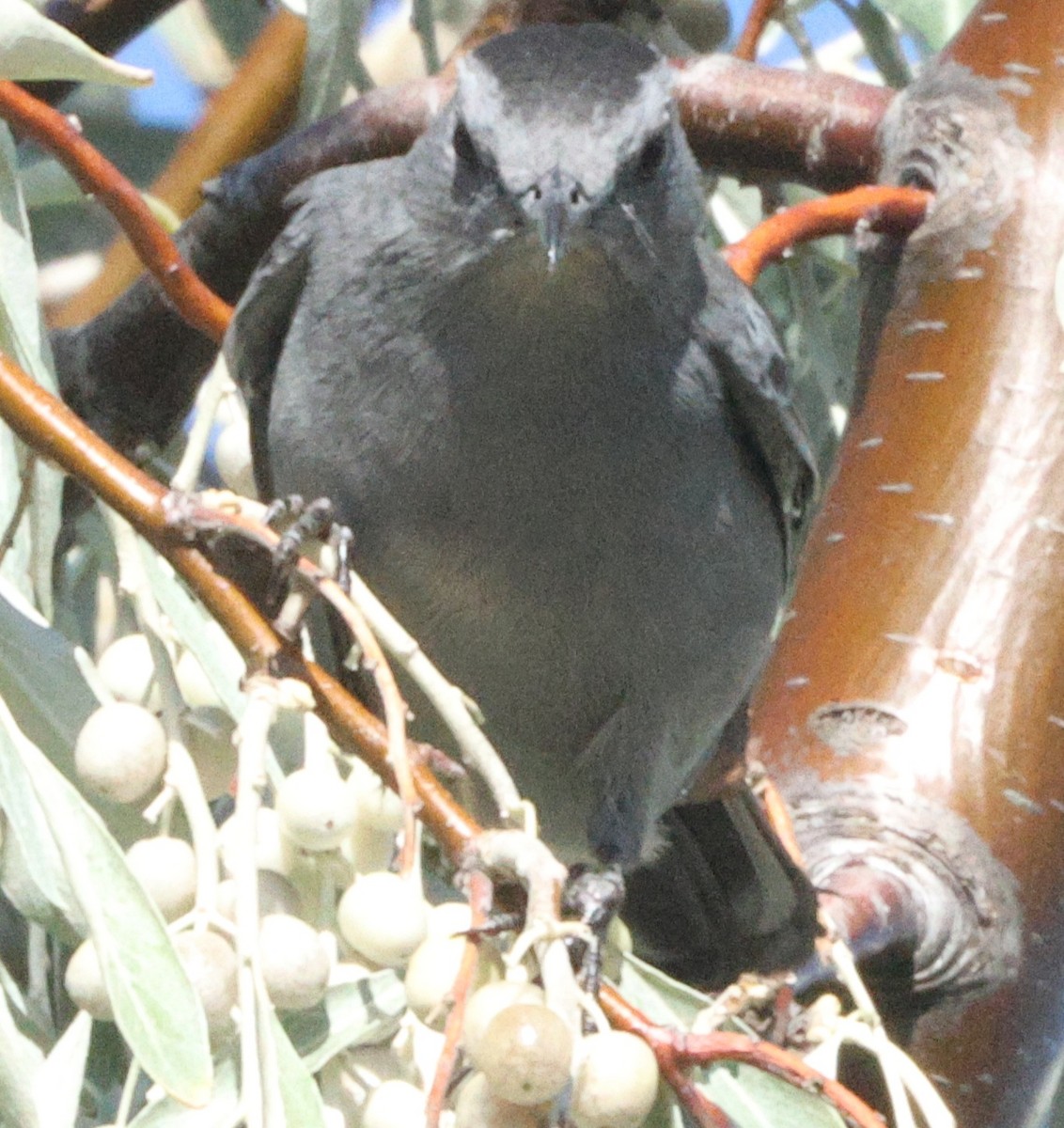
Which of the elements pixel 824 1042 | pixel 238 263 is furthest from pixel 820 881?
pixel 238 263

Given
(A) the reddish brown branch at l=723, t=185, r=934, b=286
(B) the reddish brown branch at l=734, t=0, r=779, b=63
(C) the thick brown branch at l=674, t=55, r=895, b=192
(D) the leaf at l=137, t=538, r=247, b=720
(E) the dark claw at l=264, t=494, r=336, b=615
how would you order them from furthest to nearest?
(C) the thick brown branch at l=674, t=55, r=895, b=192 < (B) the reddish brown branch at l=734, t=0, r=779, b=63 < (A) the reddish brown branch at l=723, t=185, r=934, b=286 < (E) the dark claw at l=264, t=494, r=336, b=615 < (D) the leaf at l=137, t=538, r=247, b=720

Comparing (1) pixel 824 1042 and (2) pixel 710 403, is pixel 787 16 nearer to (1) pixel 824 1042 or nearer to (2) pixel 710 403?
(2) pixel 710 403

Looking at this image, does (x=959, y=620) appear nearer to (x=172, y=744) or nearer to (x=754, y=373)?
(x=754, y=373)

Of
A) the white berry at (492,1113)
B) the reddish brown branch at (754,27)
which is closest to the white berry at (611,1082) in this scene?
the white berry at (492,1113)

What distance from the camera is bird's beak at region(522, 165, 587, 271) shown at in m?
2.06

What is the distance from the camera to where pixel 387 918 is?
1367 mm

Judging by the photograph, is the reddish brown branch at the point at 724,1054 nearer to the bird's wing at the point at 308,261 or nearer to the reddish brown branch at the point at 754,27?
the bird's wing at the point at 308,261

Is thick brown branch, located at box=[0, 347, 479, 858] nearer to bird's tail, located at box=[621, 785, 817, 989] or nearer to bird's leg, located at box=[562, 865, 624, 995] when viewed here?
bird's leg, located at box=[562, 865, 624, 995]

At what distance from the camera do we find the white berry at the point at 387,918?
1.36 meters

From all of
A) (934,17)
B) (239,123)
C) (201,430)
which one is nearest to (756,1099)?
(201,430)

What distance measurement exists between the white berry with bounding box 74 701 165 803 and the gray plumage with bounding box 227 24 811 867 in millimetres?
866

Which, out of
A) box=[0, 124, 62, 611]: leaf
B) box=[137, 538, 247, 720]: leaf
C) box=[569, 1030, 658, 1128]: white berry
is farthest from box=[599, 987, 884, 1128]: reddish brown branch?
box=[0, 124, 62, 611]: leaf

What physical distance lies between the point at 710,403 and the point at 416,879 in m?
1.20

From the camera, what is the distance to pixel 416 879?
4.45 feet
